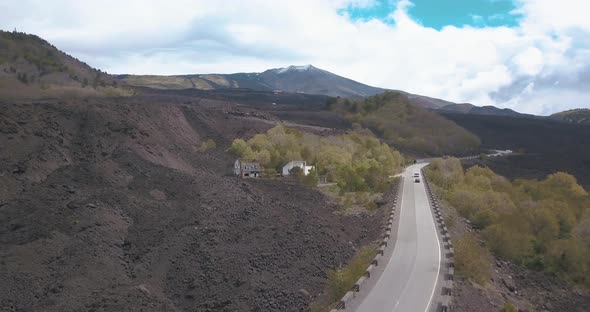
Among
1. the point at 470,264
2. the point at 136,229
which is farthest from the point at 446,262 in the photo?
the point at 136,229

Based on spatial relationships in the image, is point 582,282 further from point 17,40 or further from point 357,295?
point 17,40

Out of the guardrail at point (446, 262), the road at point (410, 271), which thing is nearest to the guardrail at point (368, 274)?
the road at point (410, 271)

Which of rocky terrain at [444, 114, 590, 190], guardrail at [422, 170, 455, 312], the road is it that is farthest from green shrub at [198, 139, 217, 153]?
rocky terrain at [444, 114, 590, 190]

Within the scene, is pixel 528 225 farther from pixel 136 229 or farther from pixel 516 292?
pixel 136 229

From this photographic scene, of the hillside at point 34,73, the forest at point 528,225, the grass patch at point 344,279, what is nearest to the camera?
the grass patch at point 344,279

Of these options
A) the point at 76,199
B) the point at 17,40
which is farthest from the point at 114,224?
the point at 17,40

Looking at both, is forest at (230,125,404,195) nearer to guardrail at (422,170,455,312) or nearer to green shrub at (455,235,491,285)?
guardrail at (422,170,455,312)

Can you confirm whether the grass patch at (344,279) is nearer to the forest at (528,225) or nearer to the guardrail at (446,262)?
the guardrail at (446,262)
